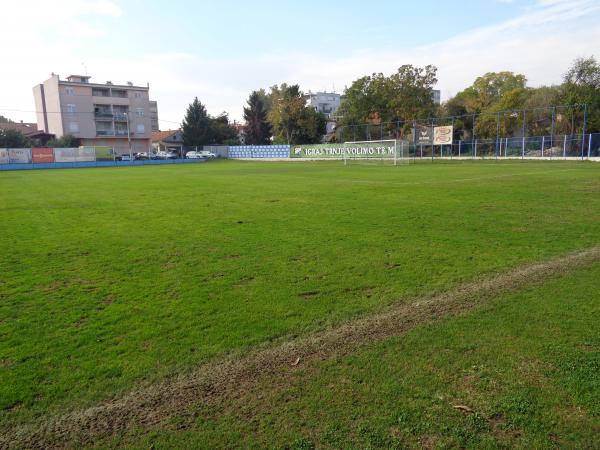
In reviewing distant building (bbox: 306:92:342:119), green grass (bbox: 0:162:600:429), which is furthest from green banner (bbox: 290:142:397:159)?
distant building (bbox: 306:92:342:119)

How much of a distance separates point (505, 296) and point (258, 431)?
3.59 m

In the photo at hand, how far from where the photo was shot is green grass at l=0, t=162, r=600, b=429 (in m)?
3.97

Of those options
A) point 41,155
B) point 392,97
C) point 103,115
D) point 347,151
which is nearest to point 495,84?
point 392,97

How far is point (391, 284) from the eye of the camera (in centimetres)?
581

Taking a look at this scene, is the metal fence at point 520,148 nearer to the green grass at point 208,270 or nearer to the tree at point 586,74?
the tree at point 586,74

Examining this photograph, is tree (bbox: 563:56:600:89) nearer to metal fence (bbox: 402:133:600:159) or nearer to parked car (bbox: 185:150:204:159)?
metal fence (bbox: 402:133:600:159)

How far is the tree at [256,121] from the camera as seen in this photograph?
8256 cm

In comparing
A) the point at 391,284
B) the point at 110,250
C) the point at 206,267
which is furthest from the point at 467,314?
the point at 110,250

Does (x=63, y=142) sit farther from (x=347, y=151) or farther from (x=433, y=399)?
(x=433, y=399)

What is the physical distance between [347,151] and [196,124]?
130ft

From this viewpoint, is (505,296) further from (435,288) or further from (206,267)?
(206,267)

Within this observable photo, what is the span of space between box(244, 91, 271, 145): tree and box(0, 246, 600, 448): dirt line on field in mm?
80113

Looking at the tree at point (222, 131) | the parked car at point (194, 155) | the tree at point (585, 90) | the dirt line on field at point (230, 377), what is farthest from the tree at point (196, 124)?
the dirt line on field at point (230, 377)

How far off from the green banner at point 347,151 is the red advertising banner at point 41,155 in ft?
96.6
